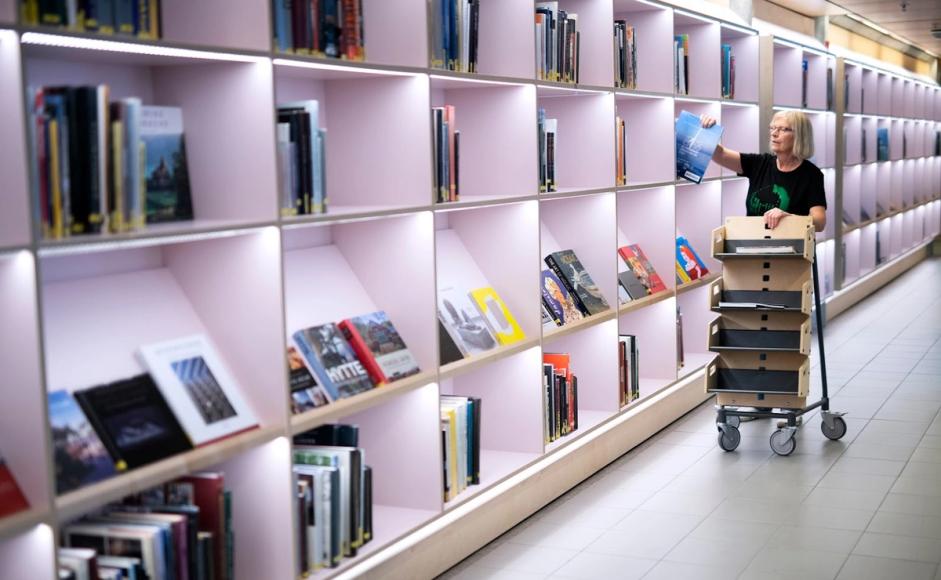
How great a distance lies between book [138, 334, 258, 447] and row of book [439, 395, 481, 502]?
42.2 inches

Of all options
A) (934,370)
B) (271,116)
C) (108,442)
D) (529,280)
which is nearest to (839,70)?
(934,370)

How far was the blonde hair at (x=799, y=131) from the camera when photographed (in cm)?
579

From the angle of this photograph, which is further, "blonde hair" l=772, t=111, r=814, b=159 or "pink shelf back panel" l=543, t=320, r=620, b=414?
"blonde hair" l=772, t=111, r=814, b=159

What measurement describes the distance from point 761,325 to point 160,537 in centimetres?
362

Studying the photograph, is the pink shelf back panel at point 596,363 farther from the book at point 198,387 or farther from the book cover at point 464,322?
the book at point 198,387

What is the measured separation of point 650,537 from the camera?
425 centimetres

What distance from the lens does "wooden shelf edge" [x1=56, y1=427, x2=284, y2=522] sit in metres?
2.39

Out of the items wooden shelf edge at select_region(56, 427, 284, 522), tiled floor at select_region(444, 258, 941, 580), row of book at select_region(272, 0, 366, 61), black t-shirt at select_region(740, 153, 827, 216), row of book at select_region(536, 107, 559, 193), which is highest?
row of book at select_region(272, 0, 366, 61)

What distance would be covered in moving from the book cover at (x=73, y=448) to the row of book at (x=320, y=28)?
1.16 meters

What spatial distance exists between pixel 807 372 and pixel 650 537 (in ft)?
5.55

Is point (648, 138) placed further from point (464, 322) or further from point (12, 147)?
point (12, 147)

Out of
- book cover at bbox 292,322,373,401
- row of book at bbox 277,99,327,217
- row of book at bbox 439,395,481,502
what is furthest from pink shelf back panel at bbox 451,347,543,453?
row of book at bbox 277,99,327,217

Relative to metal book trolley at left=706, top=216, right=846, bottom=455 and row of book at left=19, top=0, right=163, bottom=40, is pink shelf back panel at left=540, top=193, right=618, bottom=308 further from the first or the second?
row of book at left=19, top=0, right=163, bottom=40

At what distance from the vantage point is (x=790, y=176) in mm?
5895
